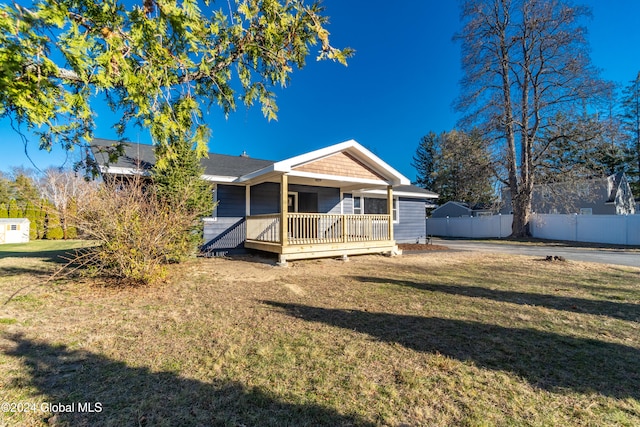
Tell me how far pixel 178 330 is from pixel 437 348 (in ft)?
10.2

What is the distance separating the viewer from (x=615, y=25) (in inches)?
579

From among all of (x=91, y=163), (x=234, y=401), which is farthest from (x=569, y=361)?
(x=91, y=163)

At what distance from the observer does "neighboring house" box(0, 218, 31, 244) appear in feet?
67.5

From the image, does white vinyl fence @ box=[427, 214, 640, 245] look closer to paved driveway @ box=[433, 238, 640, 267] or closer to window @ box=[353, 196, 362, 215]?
paved driveway @ box=[433, 238, 640, 267]

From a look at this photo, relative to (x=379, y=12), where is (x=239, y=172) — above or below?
below

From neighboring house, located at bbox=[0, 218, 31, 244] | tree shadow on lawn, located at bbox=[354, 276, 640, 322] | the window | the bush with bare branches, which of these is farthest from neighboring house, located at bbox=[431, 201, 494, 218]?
neighboring house, located at bbox=[0, 218, 31, 244]

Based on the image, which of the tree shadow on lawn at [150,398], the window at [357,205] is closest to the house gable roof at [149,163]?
the window at [357,205]

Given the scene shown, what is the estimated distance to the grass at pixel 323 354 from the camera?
224 cm

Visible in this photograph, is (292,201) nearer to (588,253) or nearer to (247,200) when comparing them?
(247,200)

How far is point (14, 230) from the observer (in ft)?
68.7

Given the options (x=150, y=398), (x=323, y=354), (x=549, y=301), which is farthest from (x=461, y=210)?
(x=150, y=398)

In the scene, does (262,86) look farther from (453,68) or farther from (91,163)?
(453,68)

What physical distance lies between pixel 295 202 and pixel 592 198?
69.9 feet

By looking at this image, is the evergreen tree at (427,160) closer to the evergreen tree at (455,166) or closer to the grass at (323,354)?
the evergreen tree at (455,166)
